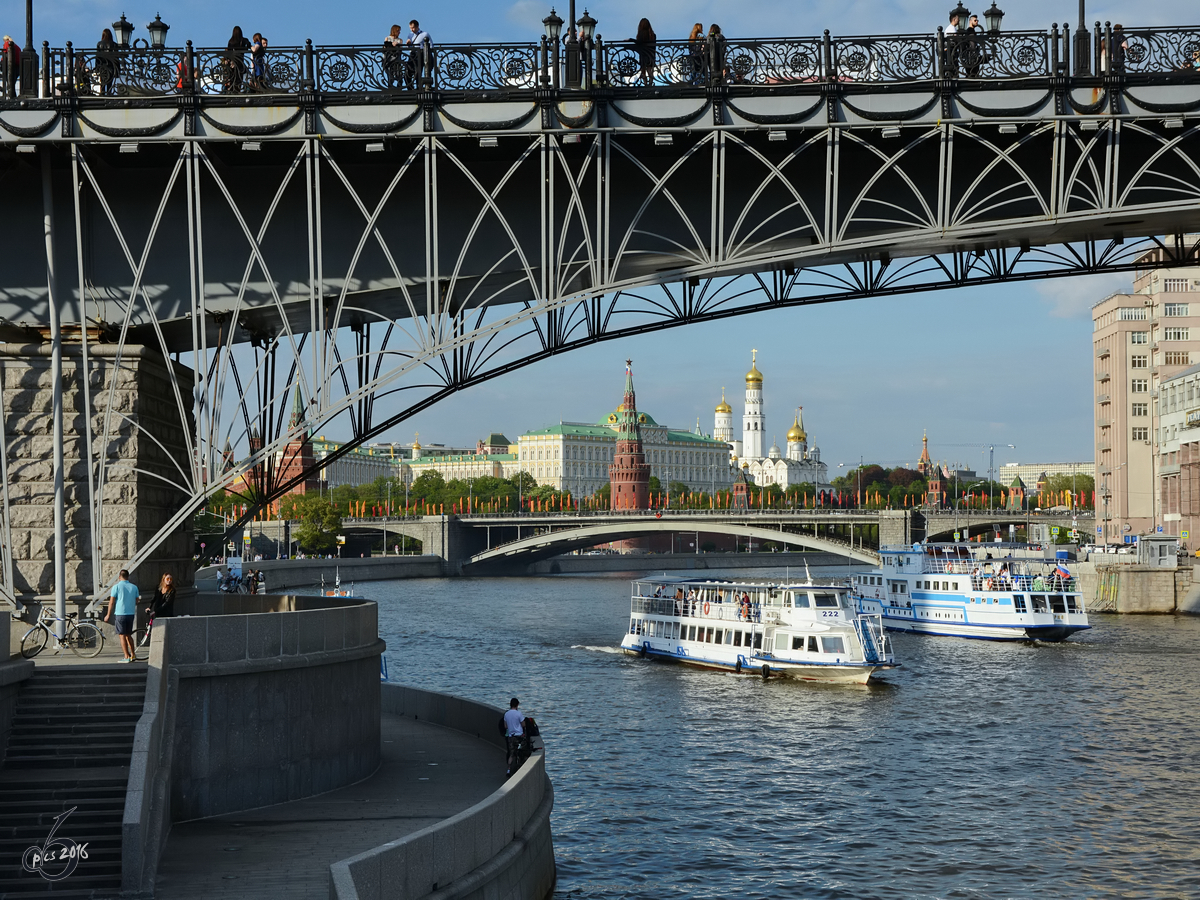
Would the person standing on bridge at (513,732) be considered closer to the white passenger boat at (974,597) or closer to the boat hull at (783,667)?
the boat hull at (783,667)

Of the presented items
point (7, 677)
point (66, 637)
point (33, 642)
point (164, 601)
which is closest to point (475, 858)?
point (7, 677)

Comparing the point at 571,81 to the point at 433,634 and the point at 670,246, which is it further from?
the point at 433,634

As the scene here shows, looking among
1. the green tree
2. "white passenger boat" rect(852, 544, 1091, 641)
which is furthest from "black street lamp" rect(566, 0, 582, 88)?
the green tree

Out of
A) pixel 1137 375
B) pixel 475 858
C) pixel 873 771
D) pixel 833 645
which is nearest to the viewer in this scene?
pixel 475 858

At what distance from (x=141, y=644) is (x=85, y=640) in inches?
29.9

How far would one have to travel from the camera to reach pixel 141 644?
19297 mm

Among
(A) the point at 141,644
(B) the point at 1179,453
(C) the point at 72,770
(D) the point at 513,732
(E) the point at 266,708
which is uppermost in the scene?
(B) the point at 1179,453

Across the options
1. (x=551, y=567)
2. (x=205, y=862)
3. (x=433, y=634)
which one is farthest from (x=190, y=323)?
(x=551, y=567)

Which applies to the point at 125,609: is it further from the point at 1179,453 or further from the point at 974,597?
the point at 1179,453

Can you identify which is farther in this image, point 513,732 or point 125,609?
point 513,732

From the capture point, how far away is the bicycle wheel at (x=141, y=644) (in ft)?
60.3

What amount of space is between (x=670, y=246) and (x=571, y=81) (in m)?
3.25

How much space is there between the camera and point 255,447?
74.2 feet

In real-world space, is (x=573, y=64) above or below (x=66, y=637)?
above
